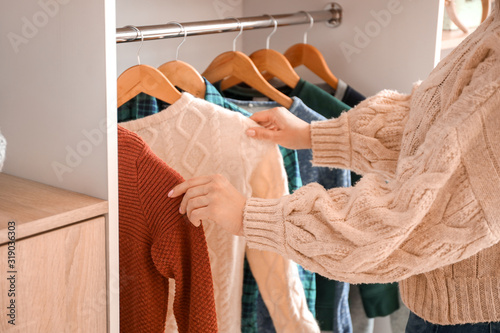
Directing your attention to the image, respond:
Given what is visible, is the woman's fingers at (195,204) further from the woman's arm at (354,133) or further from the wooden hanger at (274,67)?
the wooden hanger at (274,67)

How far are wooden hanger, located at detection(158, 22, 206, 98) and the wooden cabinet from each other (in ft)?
1.45

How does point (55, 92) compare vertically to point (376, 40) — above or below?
below

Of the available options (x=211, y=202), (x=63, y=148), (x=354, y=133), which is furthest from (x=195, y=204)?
(x=354, y=133)

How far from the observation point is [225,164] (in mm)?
1053

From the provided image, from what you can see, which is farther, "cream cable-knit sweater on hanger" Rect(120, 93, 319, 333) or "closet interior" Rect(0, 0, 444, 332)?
"cream cable-knit sweater on hanger" Rect(120, 93, 319, 333)

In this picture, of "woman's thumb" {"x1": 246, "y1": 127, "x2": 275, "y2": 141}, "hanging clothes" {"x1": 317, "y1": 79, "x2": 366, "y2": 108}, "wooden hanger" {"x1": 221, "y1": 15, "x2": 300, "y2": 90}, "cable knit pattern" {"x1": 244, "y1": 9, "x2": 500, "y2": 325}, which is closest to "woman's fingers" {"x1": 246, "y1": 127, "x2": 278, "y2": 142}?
"woman's thumb" {"x1": 246, "y1": 127, "x2": 275, "y2": 141}

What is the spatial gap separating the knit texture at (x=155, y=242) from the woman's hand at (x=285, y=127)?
0.29 m

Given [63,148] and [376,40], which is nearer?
[63,148]

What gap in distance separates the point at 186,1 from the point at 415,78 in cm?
66

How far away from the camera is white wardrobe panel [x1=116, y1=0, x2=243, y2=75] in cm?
143

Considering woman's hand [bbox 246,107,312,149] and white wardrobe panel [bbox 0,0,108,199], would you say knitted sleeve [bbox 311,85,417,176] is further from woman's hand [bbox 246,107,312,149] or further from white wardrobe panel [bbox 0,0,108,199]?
white wardrobe panel [bbox 0,0,108,199]

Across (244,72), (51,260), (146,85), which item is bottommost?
(51,260)

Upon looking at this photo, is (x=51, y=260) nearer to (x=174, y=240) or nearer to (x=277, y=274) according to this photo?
(x=174, y=240)

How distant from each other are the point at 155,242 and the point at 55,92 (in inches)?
10.5
